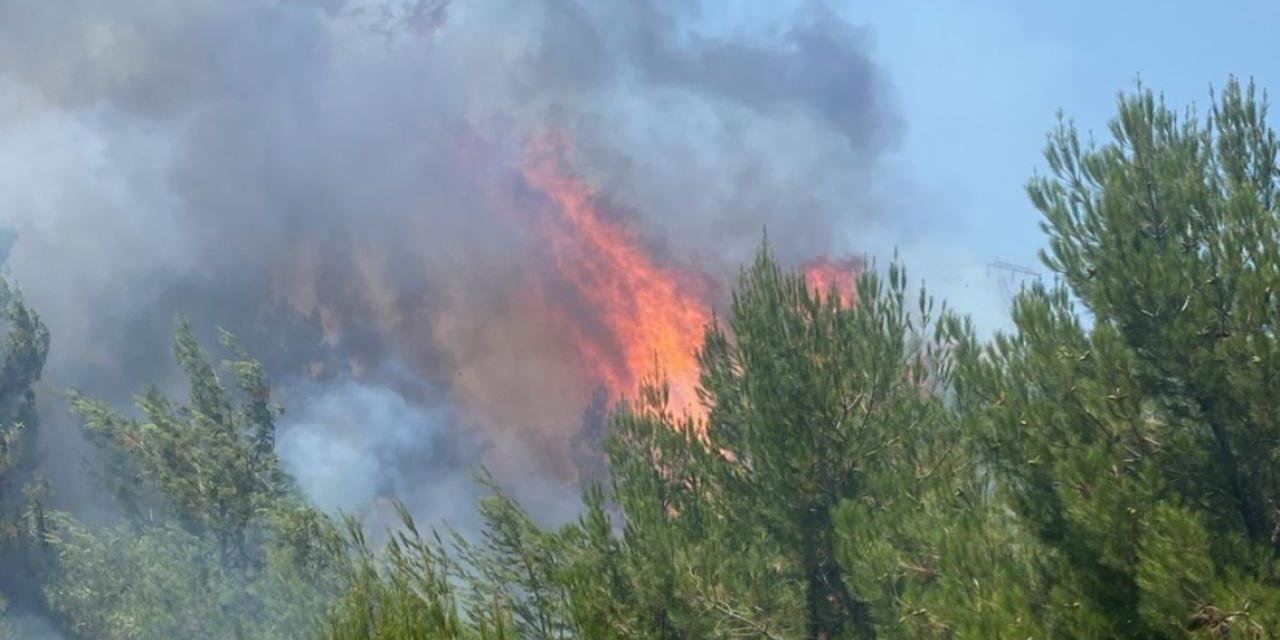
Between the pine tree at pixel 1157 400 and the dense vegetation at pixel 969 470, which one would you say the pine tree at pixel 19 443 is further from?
the pine tree at pixel 1157 400

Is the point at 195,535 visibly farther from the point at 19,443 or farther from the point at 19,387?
the point at 19,387

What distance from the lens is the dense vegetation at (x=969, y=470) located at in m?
14.9

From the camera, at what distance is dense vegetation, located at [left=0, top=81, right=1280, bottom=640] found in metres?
14.9

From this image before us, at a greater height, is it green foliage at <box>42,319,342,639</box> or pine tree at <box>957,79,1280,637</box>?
green foliage at <box>42,319,342,639</box>

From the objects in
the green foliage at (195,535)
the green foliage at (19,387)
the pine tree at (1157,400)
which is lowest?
the pine tree at (1157,400)

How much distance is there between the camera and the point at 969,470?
62.8 ft

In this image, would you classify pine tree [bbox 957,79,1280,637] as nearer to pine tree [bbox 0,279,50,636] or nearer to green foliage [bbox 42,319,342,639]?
green foliage [bbox 42,319,342,639]

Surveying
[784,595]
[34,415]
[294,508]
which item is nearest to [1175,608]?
[784,595]

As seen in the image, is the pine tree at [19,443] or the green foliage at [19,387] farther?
the green foliage at [19,387]

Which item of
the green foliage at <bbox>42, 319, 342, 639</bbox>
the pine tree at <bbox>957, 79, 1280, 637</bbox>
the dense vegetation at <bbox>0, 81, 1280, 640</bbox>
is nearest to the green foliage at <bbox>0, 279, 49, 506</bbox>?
the green foliage at <bbox>42, 319, 342, 639</bbox>

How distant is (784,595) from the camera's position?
21.9 metres

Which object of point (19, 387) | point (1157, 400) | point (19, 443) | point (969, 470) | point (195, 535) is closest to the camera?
point (1157, 400)

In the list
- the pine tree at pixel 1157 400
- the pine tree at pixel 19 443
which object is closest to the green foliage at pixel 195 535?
the pine tree at pixel 19 443

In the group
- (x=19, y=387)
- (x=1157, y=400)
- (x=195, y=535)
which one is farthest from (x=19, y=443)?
(x=1157, y=400)
